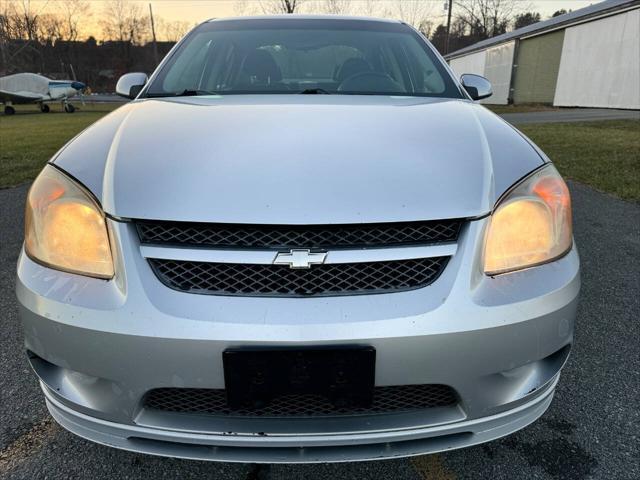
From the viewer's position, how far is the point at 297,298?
105cm

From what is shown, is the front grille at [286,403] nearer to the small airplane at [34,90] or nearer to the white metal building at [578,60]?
the white metal building at [578,60]

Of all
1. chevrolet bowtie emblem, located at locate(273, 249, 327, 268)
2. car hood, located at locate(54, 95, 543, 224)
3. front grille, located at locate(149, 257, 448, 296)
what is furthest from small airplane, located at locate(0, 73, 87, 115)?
chevrolet bowtie emblem, located at locate(273, 249, 327, 268)

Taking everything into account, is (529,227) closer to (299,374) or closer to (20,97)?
(299,374)

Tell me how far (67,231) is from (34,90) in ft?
103

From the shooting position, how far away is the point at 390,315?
103 centimetres

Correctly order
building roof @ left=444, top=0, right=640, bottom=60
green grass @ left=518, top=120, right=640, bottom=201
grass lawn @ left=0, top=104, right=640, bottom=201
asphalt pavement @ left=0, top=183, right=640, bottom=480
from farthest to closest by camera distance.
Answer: building roof @ left=444, top=0, right=640, bottom=60
grass lawn @ left=0, top=104, right=640, bottom=201
green grass @ left=518, top=120, right=640, bottom=201
asphalt pavement @ left=0, top=183, right=640, bottom=480

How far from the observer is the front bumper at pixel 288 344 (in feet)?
3.32

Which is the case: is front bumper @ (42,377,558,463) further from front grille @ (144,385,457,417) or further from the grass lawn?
the grass lawn

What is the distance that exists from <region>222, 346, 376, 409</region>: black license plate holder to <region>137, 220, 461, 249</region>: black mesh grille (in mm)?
268

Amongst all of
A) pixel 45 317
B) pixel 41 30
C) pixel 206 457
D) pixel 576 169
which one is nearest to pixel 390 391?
pixel 206 457

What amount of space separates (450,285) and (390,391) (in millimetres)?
310

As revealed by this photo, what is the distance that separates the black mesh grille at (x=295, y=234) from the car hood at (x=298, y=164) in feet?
0.09

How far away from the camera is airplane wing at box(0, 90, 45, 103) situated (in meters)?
24.9

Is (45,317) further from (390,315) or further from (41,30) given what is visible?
(41,30)
